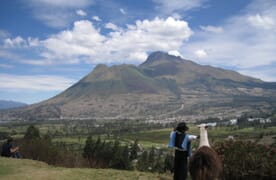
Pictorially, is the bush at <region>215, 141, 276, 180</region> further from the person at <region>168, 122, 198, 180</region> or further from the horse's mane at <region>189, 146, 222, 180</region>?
the horse's mane at <region>189, 146, 222, 180</region>

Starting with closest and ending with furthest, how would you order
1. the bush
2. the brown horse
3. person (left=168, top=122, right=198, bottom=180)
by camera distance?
1. the brown horse
2. person (left=168, top=122, right=198, bottom=180)
3. the bush

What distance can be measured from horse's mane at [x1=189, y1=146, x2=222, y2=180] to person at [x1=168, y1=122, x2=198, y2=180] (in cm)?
118

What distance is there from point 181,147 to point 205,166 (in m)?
1.53

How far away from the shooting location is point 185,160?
8.62m

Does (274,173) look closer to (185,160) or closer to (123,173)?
(185,160)

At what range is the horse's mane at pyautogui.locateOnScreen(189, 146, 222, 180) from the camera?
6953 mm

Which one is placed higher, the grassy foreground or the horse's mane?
the horse's mane

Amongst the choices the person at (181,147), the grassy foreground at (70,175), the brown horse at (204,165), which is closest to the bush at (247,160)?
the grassy foreground at (70,175)

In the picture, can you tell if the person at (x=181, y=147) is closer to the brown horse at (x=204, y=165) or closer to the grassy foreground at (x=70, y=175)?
the brown horse at (x=204, y=165)

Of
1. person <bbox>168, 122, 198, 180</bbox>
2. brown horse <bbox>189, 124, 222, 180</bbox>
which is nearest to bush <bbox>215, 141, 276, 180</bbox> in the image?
person <bbox>168, 122, 198, 180</bbox>

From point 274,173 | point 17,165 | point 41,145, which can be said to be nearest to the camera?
point 274,173

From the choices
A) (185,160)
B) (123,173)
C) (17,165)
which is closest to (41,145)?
(17,165)

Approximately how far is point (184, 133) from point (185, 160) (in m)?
0.79

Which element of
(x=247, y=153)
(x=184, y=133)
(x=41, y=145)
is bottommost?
(x=41, y=145)
